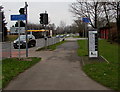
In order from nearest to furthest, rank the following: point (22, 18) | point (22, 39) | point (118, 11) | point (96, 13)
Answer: point (22, 18) → point (22, 39) → point (118, 11) → point (96, 13)

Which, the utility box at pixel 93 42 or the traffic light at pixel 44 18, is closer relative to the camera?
Result: the utility box at pixel 93 42

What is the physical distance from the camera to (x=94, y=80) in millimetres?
6875

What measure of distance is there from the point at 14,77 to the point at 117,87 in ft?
11.8

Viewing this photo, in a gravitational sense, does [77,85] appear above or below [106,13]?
below

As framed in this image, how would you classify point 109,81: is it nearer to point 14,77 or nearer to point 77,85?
point 77,85

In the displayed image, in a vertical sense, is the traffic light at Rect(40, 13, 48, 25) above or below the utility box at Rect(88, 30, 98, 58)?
above

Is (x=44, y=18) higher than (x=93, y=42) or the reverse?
higher

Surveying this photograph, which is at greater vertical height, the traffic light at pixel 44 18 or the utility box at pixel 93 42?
the traffic light at pixel 44 18

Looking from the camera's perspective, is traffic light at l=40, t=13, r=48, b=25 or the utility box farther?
traffic light at l=40, t=13, r=48, b=25

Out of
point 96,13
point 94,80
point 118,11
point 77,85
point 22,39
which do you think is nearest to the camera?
point 77,85

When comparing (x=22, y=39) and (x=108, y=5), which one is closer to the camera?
(x=22, y=39)

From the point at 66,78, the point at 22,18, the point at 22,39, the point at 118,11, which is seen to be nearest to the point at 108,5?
the point at 118,11

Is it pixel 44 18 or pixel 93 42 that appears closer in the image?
pixel 93 42

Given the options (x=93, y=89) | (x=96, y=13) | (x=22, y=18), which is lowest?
(x=93, y=89)
